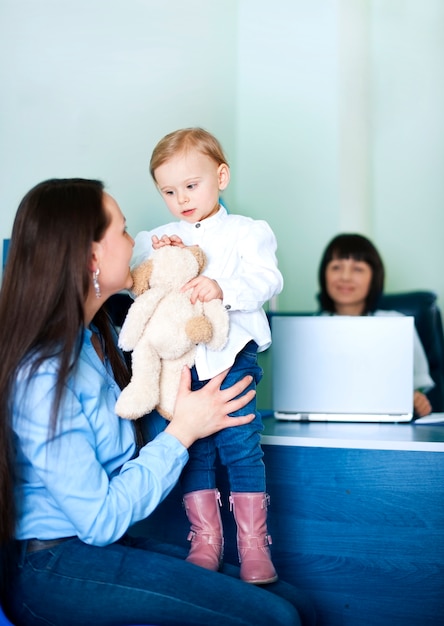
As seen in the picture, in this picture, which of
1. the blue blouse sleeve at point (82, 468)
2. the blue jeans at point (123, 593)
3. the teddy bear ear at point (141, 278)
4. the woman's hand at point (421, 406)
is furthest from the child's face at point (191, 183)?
the woman's hand at point (421, 406)

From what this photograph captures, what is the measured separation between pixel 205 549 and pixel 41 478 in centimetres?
38

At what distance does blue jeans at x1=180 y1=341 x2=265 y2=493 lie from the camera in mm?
1492

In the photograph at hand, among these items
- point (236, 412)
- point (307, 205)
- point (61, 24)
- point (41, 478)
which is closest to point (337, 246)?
point (307, 205)

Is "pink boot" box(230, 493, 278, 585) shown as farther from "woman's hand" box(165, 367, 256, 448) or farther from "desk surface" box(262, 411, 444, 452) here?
"desk surface" box(262, 411, 444, 452)

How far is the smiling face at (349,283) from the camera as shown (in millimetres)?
3055

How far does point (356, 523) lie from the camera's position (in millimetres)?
1725

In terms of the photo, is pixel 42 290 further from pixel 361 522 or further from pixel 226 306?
pixel 361 522

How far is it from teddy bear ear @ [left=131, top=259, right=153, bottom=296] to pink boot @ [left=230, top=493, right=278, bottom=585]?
445 mm

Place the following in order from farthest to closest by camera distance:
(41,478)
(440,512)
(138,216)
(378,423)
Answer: (138,216), (378,423), (440,512), (41,478)

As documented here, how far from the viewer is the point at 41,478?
4.08 ft

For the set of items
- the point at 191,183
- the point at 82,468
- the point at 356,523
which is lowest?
the point at 356,523

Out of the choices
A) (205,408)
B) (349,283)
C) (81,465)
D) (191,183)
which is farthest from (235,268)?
(349,283)

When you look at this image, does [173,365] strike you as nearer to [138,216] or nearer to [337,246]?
[138,216]

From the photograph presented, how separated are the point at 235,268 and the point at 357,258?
5.29ft
